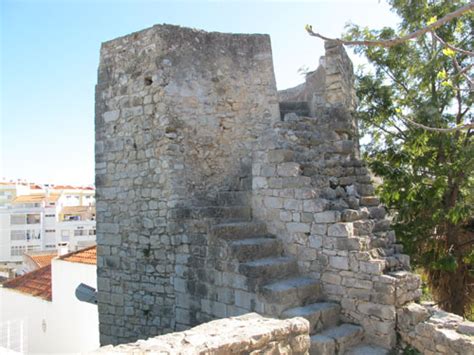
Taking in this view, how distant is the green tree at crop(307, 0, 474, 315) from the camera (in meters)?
6.34

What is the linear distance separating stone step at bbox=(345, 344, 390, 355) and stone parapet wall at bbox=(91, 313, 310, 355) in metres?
0.69

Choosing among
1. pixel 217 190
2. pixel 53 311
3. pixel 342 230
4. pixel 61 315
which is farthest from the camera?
pixel 53 311

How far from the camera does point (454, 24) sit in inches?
260

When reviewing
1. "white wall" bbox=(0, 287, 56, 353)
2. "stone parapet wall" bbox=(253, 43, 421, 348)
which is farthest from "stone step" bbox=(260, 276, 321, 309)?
"white wall" bbox=(0, 287, 56, 353)

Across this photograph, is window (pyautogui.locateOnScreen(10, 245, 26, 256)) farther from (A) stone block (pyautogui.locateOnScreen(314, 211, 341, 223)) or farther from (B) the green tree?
(A) stone block (pyautogui.locateOnScreen(314, 211, 341, 223))

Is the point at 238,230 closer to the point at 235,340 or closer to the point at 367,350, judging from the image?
the point at 367,350

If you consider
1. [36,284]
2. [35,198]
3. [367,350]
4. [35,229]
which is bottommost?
[36,284]

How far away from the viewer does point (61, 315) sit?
494 inches

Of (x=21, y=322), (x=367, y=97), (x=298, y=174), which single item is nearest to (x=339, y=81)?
(x=367, y=97)

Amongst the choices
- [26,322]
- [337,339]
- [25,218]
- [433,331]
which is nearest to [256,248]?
[337,339]

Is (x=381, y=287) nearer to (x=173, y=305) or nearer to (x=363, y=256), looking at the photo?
(x=363, y=256)

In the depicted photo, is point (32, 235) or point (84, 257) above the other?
point (84, 257)

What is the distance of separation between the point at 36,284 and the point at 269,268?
12.8 m

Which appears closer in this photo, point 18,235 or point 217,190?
point 217,190
